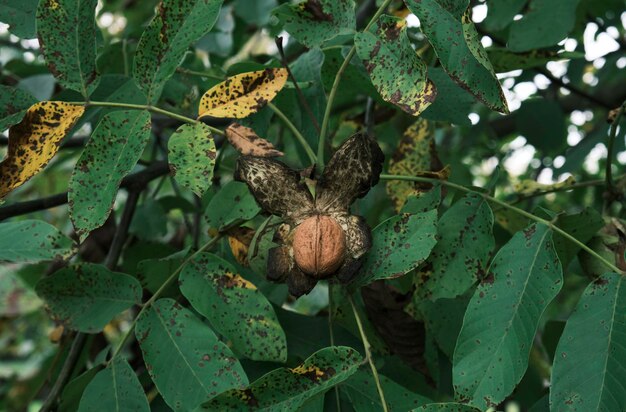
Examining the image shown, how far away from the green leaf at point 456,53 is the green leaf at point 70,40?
544mm

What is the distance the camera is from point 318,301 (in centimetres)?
237

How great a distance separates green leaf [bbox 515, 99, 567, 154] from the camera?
2645 millimetres

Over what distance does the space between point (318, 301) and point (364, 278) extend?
122 centimetres

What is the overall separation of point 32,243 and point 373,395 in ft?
2.18

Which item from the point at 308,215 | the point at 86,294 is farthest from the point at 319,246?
the point at 86,294

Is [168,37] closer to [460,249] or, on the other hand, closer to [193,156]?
[193,156]

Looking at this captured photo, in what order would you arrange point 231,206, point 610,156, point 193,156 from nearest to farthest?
point 193,156 < point 231,206 < point 610,156

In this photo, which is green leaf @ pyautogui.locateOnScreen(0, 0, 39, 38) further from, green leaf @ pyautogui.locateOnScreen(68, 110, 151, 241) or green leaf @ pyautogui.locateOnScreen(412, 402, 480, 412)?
green leaf @ pyautogui.locateOnScreen(412, 402, 480, 412)

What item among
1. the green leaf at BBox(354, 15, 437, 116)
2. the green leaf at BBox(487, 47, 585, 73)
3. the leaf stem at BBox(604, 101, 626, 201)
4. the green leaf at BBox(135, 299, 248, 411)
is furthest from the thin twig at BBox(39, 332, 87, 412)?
the leaf stem at BBox(604, 101, 626, 201)

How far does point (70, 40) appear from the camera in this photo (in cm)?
120

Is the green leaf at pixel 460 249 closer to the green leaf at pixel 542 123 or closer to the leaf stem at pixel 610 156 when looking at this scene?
the leaf stem at pixel 610 156

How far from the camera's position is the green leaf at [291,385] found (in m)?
1.02

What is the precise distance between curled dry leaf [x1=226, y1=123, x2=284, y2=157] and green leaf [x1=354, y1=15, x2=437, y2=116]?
0.21 m

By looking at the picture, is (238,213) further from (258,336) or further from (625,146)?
(625,146)
